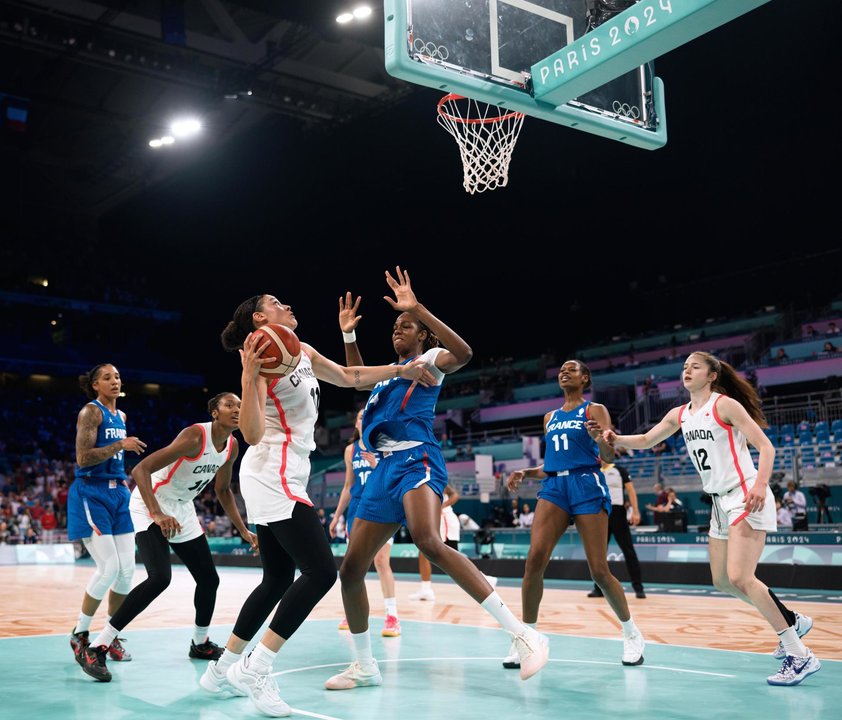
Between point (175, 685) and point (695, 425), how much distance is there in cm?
376

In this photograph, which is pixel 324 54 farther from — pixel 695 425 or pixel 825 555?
pixel 695 425

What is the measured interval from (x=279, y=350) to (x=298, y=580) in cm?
128

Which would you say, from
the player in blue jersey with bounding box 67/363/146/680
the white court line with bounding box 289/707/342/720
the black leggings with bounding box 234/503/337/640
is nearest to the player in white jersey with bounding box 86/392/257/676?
the player in blue jersey with bounding box 67/363/146/680

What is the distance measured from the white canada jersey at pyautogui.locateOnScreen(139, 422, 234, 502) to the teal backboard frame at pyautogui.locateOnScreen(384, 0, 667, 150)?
9.57 feet

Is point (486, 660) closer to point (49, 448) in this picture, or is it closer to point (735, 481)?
point (735, 481)

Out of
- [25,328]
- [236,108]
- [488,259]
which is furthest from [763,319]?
[25,328]

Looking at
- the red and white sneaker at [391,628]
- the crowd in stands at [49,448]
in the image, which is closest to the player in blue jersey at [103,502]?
the red and white sneaker at [391,628]

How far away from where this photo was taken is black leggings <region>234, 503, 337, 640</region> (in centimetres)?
477

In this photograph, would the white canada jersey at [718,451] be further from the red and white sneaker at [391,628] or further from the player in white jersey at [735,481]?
the red and white sneaker at [391,628]

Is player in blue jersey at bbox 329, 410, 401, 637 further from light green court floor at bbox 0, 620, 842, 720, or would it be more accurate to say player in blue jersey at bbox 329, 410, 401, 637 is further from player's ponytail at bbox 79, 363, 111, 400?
player's ponytail at bbox 79, 363, 111, 400

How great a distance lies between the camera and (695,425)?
6.00m

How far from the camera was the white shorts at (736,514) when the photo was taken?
5.65m

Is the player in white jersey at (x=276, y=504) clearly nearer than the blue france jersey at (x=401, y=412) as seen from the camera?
Yes

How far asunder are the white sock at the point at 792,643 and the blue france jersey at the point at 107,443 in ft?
15.5
